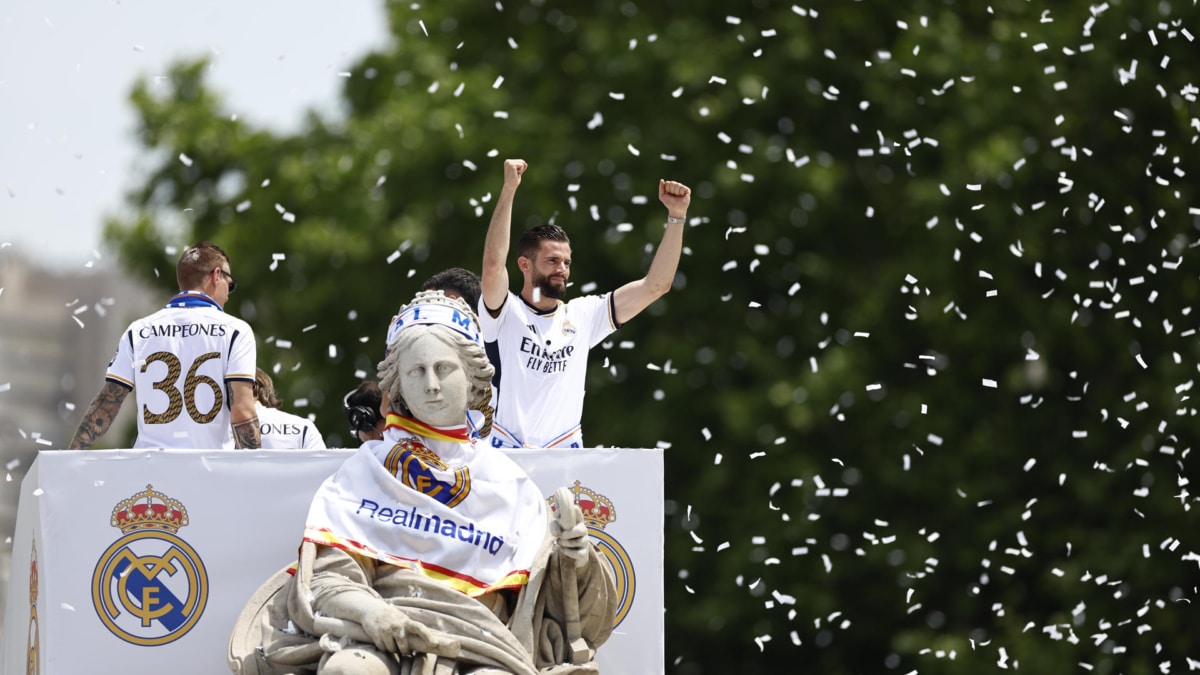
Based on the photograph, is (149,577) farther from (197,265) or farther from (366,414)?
(366,414)

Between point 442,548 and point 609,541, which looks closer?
point 442,548

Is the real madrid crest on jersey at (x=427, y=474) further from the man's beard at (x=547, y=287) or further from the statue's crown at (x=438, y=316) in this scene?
the man's beard at (x=547, y=287)

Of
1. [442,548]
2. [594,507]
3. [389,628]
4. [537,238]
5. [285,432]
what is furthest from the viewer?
[285,432]

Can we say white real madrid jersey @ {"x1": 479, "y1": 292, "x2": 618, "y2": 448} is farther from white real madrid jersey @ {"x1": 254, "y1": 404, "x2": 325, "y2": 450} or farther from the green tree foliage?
the green tree foliage

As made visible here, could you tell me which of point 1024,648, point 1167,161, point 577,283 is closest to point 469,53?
point 577,283

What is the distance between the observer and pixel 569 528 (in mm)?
6934

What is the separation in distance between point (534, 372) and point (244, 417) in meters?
1.32

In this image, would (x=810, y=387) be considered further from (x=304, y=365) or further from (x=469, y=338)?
(x=469, y=338)

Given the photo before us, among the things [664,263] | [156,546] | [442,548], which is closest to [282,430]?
[664,263]

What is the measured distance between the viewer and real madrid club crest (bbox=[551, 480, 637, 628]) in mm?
7965

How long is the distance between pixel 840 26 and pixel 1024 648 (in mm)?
6036

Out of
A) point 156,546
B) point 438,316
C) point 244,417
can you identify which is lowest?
point 156,546

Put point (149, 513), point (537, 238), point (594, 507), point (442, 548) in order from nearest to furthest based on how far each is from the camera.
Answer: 1. point (442, 548)
2. point (149, 513)
3. point (594, 507)
4. point (537, 238)

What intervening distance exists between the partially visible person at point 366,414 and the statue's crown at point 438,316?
219 centimetres
